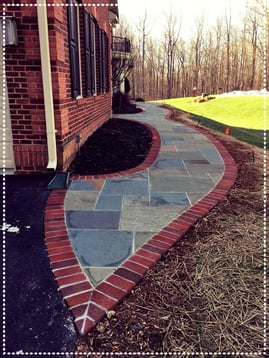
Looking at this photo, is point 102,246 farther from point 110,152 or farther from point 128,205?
point 110,152

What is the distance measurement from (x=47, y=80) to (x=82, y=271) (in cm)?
298

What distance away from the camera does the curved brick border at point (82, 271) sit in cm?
197

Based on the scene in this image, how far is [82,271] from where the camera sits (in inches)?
93.0

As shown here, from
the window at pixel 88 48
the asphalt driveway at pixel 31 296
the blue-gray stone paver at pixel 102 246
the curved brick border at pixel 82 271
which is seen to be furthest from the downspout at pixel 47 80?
the window at pixel 88 48

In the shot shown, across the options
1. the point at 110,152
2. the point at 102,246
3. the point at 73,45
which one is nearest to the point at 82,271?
the point at 102,246

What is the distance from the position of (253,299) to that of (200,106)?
21.9 m

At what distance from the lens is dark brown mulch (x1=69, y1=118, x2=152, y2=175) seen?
5.27 m

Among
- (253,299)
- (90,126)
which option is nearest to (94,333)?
(253,299)

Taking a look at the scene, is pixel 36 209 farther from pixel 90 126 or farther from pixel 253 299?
pixel 90 126

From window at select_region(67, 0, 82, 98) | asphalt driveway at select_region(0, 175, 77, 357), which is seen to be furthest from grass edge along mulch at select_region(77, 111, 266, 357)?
window at select_region(67, 0, 82, 98)

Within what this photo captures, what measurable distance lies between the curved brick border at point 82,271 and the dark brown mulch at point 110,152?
4.77ft

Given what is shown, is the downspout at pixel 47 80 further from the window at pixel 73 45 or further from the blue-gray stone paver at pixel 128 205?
the window at pixel 73 45

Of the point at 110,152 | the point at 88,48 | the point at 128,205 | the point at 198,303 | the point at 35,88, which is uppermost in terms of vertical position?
the point at 88,48

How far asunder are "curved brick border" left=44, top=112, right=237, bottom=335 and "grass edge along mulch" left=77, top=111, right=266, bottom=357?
68mm
